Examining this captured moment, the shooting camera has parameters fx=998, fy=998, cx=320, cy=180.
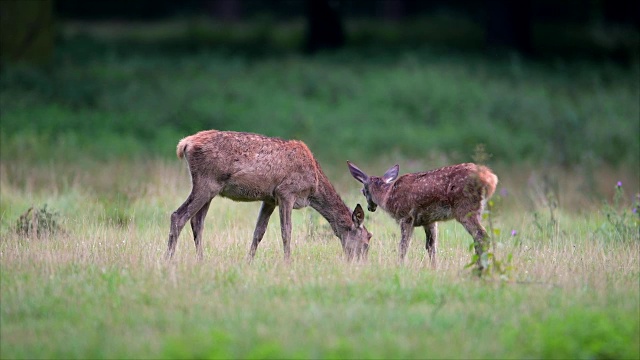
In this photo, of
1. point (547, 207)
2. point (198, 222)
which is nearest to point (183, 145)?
point (198, 222)

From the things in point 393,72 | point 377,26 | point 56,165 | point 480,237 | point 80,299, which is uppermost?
point 377,26

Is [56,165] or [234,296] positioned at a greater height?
[56,165]

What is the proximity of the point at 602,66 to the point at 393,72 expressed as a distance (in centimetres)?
657

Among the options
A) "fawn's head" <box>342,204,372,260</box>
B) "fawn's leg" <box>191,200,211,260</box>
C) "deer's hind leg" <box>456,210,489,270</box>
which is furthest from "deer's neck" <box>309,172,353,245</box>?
"deer's hind leg" <box>456,210,489,270</box>

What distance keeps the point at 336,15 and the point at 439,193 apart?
68.4ft

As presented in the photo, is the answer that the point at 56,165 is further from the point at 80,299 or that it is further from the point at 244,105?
the point at 80,299

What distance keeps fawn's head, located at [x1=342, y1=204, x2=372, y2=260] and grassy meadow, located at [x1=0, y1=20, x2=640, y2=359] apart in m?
0.17

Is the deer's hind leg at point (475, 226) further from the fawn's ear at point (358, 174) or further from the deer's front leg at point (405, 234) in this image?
the fawn's ear at point (358, 174)

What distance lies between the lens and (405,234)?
35.0ft

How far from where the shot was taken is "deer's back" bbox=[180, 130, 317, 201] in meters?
10.4

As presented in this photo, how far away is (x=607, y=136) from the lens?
20.6 meters

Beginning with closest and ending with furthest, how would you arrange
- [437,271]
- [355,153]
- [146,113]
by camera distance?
[437,271] < [355,153] < [146,113]

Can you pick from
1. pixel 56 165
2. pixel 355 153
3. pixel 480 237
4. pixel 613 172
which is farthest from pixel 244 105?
pixel 480 237

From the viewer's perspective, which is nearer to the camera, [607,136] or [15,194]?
[15,194]
